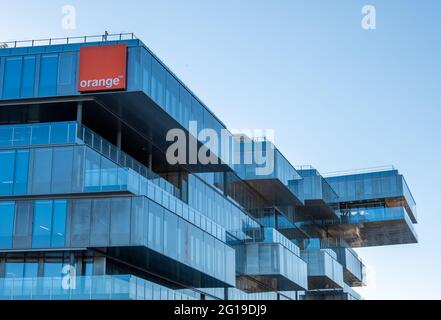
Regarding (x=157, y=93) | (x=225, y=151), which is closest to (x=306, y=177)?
(x=225, y=151)

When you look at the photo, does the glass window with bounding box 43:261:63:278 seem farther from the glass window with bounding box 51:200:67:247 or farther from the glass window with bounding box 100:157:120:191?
the glass window with bounding box 100:157:120:191

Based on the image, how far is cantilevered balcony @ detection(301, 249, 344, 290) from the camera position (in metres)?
71.2

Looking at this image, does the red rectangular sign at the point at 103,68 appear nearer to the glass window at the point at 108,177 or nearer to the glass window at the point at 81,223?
the glass window at the point at 108,177

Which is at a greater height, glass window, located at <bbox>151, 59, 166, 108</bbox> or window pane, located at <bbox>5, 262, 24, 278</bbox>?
glass window, located at <bbox>151, 59, 166, 108</bbox>

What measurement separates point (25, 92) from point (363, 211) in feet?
170

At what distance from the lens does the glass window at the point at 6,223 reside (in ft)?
136

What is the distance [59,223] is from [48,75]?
7860 millimetres

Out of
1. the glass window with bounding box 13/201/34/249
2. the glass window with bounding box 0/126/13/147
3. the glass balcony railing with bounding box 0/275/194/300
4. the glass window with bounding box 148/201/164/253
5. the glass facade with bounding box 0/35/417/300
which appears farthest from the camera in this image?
the glass window with bounding box 0/126/13/147

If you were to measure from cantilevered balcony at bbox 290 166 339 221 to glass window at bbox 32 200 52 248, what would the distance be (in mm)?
31059

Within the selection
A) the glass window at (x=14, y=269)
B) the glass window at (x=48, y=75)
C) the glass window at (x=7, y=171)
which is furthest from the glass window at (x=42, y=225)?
the glass window at (x=48, y=75)

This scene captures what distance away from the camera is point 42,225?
41594 millimetres

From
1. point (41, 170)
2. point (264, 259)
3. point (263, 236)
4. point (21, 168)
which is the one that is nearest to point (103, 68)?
point (41, 170)

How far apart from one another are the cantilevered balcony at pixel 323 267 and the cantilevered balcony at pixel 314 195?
4899mm

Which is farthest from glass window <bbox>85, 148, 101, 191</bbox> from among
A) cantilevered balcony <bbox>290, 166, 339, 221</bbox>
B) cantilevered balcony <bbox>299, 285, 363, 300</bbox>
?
cantilevered balcony <bbox>299, 285, 363, 300</bbox>
